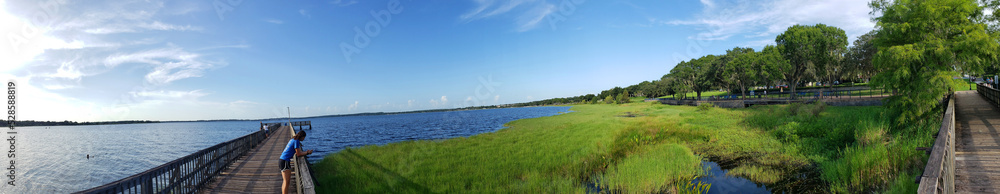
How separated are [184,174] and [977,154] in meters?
21.5

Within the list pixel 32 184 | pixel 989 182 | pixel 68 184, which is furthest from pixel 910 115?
pixel 32 184

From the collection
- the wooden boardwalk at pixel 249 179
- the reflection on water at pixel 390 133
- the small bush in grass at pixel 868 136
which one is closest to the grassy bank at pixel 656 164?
the small bush in grass at pixel 868 136

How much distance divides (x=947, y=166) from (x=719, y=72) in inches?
2977

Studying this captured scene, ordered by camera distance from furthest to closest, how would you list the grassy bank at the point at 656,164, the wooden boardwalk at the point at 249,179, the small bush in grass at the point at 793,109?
the small bush in grass at the point at 793,109
the wooden boardwalk at the point at 249,179
the grassy bank at the point at 656,164

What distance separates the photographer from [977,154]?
948 centimetres

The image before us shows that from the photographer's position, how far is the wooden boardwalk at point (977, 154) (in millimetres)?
7250

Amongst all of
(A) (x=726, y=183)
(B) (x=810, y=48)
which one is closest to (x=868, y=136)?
(A) (x=726, y=183)

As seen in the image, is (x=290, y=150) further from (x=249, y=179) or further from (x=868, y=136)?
(x=868, y=136)

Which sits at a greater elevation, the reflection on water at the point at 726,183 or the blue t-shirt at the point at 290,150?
the blue t-shirt at the point at 290,150

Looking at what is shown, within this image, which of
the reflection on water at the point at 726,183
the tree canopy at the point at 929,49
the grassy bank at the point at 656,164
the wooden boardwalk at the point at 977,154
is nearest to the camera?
the wooden boardwalk at the point at 977,154

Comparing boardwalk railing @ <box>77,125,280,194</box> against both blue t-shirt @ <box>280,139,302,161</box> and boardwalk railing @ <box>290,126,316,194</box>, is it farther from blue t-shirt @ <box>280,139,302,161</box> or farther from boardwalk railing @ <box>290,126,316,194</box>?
boardwalk railing @ <box>290,126,316,194</box>

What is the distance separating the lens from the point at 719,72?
237ft

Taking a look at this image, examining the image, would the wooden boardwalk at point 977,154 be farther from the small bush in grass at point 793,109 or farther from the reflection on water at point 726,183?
the small bush in grass at point 793,109

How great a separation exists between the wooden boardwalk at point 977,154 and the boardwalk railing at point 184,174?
16.1 metres
